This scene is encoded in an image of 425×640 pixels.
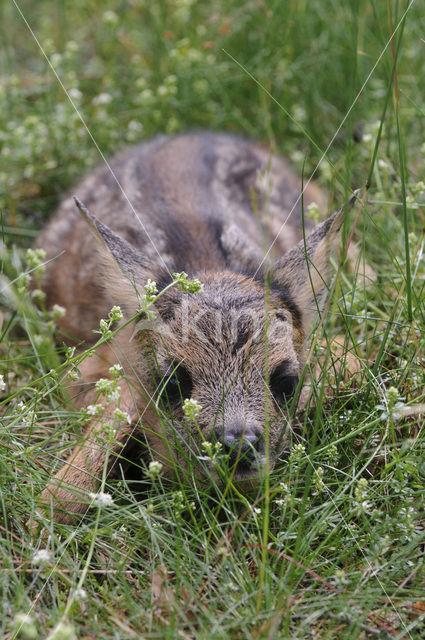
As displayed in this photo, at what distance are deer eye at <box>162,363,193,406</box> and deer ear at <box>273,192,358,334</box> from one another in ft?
2.48

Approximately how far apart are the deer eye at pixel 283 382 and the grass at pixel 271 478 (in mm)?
127

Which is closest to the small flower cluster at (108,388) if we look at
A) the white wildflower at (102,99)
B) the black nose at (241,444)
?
the black nose at (241,444)

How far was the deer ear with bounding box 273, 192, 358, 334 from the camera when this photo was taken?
428cm

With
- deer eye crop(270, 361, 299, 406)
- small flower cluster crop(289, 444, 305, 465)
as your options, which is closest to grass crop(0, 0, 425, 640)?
small flower cluster crop(289, 444, 305, 465)

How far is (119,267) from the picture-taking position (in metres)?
4.19

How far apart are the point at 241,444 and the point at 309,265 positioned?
50.7 inches

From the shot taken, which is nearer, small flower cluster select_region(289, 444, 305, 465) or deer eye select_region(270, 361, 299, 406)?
small flower cluster select_region(289, 444, 305, 465)

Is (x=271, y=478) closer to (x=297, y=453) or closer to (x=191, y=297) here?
(x=297, y=453)

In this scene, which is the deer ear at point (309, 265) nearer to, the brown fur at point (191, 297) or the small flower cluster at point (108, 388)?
the brown fur at point (191, 297)

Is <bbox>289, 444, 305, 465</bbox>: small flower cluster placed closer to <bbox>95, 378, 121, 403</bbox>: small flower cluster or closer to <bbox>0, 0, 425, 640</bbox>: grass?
<bbox>0, 0, 425, 640</bbox>: grass

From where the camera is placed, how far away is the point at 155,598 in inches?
123

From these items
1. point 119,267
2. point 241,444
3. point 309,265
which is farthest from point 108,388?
point 309,265

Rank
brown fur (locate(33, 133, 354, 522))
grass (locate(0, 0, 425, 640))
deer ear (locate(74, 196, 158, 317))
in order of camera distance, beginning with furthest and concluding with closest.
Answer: deer ear (locate(74, 196, 158, 317))
brown fur (locate(33, 133, 354, 522))
grass (locate(0, 0, 425, 640))

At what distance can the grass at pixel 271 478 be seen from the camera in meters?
3.07
